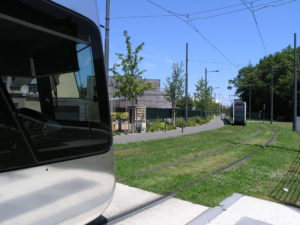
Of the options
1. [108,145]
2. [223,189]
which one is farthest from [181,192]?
[108,145]

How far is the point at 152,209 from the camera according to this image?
179 inches

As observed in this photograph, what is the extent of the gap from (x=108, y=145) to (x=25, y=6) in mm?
1353

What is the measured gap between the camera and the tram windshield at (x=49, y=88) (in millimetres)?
1864

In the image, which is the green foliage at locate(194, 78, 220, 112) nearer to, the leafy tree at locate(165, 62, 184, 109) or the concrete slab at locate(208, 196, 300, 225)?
the leafy tree at locate(165, 62, 184, 109)

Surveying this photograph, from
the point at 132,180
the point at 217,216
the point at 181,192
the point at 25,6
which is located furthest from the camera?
the point at 132,180

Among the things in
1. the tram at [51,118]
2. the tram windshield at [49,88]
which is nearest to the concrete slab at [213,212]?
the tram at [51,118]

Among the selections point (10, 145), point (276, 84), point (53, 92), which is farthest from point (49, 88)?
point (276, 84)

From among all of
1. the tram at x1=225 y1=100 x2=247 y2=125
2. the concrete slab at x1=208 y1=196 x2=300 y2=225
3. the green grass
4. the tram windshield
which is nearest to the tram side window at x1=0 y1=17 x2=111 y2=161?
the tram windshield

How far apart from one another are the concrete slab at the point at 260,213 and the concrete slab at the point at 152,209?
423mm

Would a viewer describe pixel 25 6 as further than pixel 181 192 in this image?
No

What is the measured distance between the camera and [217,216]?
429cm

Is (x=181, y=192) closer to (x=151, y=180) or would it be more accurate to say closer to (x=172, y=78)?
(x=151, y=180)

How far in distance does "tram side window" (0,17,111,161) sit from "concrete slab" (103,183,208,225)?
6.37 ft

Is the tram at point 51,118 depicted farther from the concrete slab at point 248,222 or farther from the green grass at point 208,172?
the green grass at point 208,172
